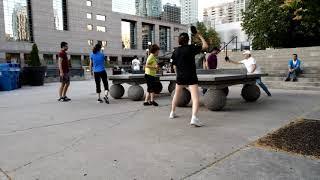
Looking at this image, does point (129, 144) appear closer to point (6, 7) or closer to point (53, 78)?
point (53, 78)

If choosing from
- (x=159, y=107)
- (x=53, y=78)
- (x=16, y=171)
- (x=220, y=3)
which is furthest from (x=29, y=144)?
(x=220, y=3)

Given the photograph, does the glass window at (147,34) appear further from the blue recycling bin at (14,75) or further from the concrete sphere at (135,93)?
the concrete sphere at (135,93)

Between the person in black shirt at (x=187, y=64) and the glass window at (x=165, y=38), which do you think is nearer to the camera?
the person in black shirt at (x=187, y=64)

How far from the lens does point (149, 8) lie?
8544 cm

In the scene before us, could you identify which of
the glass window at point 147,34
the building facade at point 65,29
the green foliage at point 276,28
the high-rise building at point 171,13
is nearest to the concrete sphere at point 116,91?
the green foliage at point 276,28

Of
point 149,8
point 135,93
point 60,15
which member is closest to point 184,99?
point 135,93

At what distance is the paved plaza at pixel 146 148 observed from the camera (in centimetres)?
318

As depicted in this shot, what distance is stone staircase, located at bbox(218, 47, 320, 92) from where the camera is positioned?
13125 millimetres

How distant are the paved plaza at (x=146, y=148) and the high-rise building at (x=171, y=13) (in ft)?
280

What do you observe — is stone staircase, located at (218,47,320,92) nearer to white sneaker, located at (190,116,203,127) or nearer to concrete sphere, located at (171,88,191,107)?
concrete sphere, located at (171,88,191,107)

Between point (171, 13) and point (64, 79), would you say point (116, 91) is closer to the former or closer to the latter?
point (64, 79)

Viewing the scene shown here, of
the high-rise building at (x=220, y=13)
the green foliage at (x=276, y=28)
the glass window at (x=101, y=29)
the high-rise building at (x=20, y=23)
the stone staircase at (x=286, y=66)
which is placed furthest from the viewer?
the high-rise building at (x=220, y=13)

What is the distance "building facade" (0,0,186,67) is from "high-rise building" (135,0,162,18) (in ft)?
10.0

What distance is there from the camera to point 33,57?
2067 cm
